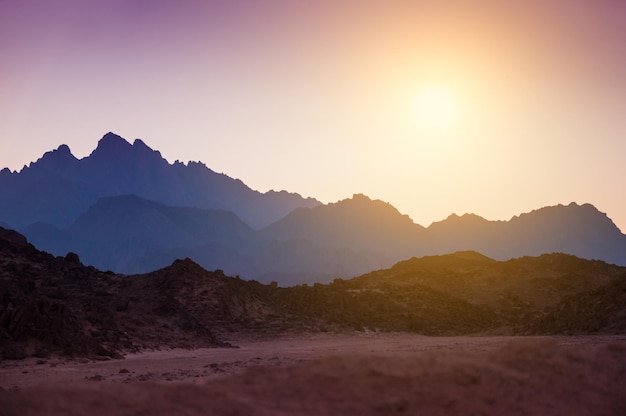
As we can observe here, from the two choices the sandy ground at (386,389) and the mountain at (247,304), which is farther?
the mountain at (247,304)

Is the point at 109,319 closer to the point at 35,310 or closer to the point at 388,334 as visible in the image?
the point at 35,310

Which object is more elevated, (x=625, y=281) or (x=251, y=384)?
(x=625, y=281)

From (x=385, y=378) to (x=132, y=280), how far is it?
43493 mm

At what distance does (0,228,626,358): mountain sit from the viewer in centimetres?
2972

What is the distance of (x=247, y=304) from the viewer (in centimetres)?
4988

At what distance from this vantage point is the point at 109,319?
34.7 m

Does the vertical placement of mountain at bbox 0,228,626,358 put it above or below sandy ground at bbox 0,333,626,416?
above

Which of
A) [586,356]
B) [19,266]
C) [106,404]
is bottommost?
[106,404]

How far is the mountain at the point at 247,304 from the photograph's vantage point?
2972 cm

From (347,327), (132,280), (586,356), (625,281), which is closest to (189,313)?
(132,280)

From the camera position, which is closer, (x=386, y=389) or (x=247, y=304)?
(x=386, y=389)

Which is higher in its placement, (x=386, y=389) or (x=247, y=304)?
(x=247, y=304)

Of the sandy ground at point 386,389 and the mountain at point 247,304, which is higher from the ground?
the mountain at point 247,304

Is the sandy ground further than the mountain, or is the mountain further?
the mountain
